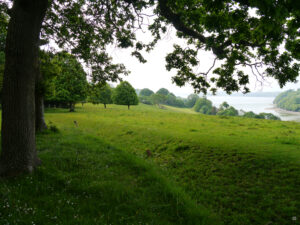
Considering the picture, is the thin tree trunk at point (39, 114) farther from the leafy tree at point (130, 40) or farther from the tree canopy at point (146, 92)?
the tree canopy at point (146, 92)

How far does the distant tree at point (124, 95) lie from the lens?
201ft

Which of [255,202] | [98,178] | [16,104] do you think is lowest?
[255,202]

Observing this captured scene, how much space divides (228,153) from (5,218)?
965cm

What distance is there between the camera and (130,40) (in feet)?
33.0

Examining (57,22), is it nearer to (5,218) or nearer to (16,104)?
(16,104)

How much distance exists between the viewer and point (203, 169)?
26.4ft

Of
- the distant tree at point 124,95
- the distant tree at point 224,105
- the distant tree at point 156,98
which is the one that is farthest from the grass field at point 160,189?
the distant tree at point 156,98

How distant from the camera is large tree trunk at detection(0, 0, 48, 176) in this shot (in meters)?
5.23

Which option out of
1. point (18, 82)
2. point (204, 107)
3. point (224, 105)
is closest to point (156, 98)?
point (204, 107)

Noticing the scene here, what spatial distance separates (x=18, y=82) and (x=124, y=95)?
56.4 meters

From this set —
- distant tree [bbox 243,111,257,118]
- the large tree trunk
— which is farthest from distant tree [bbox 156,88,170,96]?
the large tree trunk

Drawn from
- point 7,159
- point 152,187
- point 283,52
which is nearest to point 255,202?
point 152,187

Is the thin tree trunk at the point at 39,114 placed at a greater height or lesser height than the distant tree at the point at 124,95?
lesser

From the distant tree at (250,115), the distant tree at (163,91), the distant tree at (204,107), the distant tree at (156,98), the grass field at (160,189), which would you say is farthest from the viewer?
the distant tree at (163,91)
